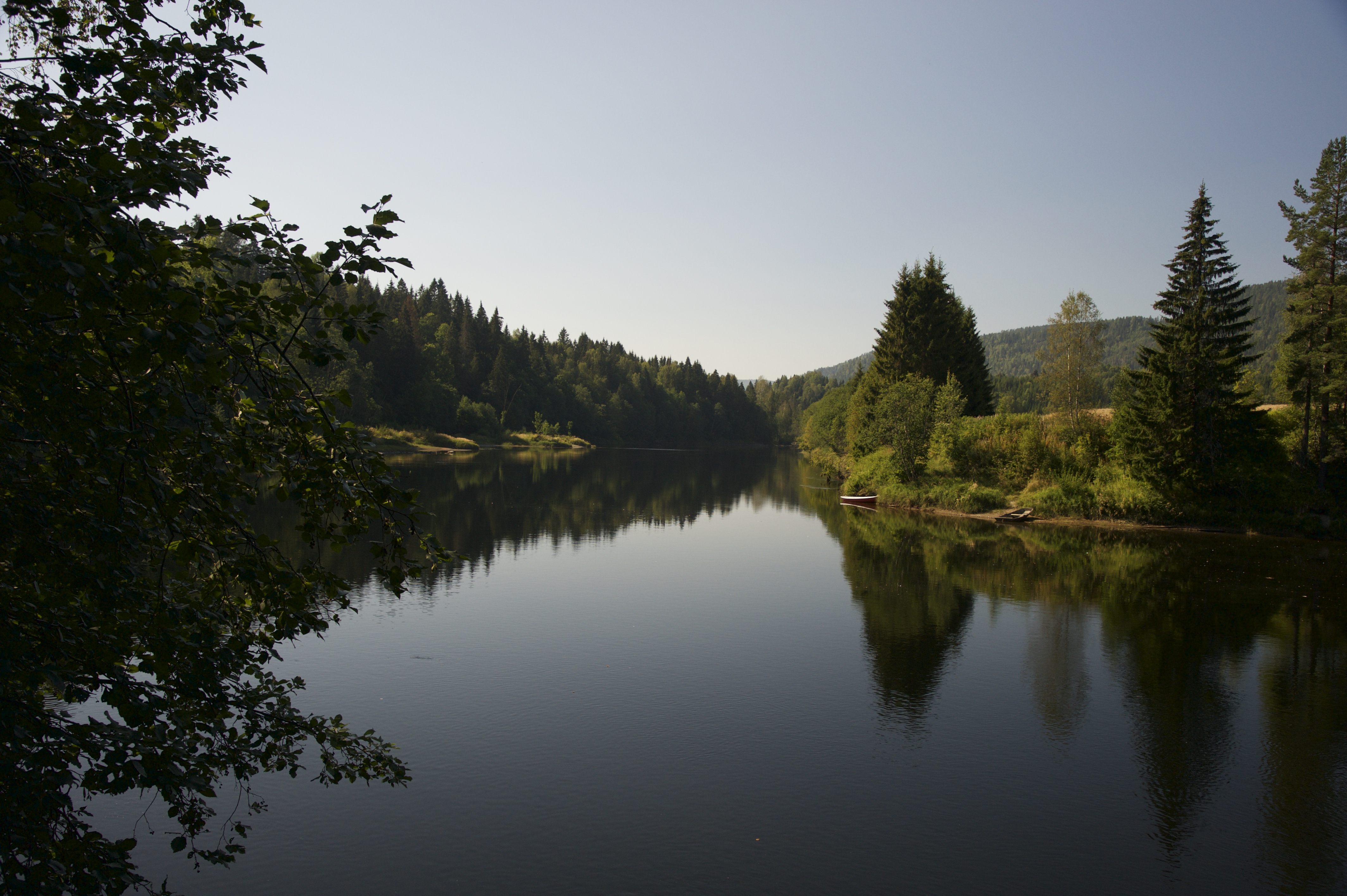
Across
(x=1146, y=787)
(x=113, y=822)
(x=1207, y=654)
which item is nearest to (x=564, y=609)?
(x=113, y=822)

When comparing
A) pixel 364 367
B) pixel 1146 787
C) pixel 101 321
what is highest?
pixel 364 367

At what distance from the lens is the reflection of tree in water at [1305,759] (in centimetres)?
941

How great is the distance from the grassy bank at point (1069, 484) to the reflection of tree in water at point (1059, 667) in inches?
724

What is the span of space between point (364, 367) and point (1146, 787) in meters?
81.4

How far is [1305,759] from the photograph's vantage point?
12258 mm

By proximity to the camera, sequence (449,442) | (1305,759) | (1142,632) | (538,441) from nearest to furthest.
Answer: (1305,759) → (1142,632) → (449,442) → (538,441)

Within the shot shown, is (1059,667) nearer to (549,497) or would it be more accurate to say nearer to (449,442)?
(549,497)

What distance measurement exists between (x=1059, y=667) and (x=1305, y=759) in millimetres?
4994

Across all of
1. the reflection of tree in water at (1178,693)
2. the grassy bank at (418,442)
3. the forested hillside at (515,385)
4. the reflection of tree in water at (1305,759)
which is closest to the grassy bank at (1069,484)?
the reflection of tree in water at (1178,693)

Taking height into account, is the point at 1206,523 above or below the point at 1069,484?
below

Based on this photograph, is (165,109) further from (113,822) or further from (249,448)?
(113,822)

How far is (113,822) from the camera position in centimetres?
945

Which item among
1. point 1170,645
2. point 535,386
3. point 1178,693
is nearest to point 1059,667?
point 1178,693

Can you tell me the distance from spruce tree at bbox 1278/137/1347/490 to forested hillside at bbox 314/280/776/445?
174 feet
